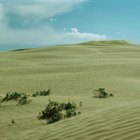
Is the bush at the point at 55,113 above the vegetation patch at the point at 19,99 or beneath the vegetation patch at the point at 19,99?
beneath

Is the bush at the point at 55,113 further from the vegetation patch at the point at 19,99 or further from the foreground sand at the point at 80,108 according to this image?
the vegetation patch at the point at 19,99

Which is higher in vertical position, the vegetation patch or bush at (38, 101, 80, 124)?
the vegetation patch

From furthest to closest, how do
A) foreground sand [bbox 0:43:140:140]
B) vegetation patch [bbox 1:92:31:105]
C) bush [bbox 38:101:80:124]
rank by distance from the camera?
1. vegetation patch [bbox 1:92:31:105]
2. bush [bbox 38:101:80:124]
3. foreground sand [bbox 0:43:140:140]

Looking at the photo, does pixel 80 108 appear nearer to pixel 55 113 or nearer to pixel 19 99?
pixel 55 113

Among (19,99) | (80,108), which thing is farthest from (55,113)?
(19,99)

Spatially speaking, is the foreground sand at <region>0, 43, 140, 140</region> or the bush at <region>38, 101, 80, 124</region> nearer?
the foreground sand at <region>0, 43, 140, 140</region>

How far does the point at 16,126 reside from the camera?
10.5 m

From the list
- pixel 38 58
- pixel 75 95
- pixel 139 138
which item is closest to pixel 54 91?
pixel 75 95

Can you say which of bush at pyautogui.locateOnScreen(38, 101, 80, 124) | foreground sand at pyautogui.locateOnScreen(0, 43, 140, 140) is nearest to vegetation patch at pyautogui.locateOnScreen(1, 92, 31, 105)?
foreground sand at pyautogui.locateOnScreen(0, 43, 140, 140)

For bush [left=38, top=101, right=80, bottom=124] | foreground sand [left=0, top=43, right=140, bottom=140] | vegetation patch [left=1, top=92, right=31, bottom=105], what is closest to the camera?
foreground sand [left=0, top=43, right=140, bottom=140]

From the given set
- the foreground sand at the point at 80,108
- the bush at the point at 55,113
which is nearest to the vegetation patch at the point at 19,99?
the foreground sand at the point at 80,108

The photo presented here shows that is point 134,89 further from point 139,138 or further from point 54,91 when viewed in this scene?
point 139,138

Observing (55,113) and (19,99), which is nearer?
(55,113)

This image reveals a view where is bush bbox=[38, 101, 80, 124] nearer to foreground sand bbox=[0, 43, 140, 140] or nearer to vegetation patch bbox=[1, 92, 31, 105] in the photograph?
foreground sand bbox=[0, 43, 140, 140]
